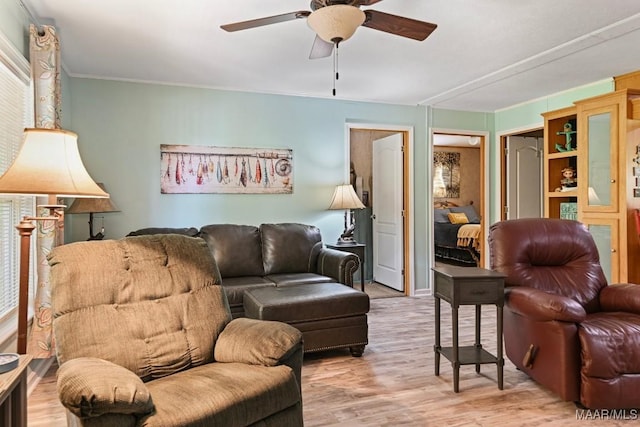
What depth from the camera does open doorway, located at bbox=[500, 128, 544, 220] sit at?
18.6 feet

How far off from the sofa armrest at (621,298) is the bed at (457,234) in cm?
419

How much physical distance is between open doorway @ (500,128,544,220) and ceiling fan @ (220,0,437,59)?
12.4ft

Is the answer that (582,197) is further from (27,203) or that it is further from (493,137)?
(27,203)

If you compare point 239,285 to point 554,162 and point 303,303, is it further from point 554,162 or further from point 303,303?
point 554,162

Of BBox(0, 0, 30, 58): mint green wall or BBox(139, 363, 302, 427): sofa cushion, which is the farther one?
BBox(0, 0, 30, 58): mint green wall

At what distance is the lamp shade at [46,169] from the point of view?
5.44 feet

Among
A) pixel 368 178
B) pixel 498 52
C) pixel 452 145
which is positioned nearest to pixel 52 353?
pixel 498 52

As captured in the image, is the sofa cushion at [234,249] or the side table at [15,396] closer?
the side table at [15,396]

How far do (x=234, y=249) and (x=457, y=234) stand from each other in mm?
5142

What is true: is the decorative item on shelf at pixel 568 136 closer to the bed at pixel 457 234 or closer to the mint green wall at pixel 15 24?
the bed at pixel 457 234

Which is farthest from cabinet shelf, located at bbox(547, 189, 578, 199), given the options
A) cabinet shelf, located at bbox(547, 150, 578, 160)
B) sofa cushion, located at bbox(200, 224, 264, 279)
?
sofa cushion, located at bbox(200, 224, 264, 279)

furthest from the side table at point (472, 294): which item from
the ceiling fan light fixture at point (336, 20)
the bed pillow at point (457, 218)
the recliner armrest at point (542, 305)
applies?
the bed pillow at point (457, 218)

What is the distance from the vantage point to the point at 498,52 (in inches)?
138

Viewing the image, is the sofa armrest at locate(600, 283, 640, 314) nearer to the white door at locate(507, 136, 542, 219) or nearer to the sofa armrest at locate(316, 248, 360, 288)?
the sofa armrest at locate(316, 248, 360, 288)
